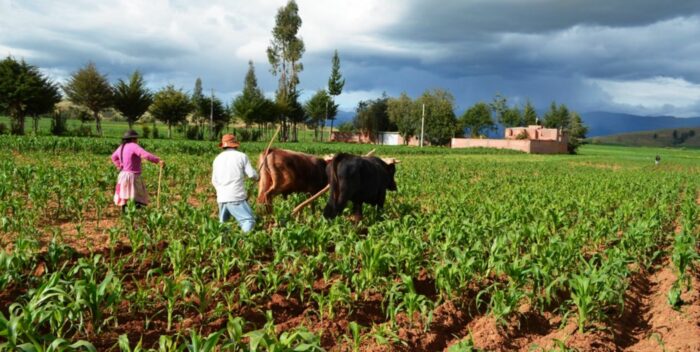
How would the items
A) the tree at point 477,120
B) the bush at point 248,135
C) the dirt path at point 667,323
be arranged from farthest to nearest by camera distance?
the tree at point 477,120 → the bush at point 248,135 → the dirt path at point 667,323

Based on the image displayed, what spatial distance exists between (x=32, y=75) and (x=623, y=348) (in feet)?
150

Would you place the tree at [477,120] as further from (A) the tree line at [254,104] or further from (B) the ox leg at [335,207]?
(B) the ox leg at [335,207]

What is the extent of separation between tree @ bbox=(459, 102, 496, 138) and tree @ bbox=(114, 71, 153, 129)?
61.4 meters

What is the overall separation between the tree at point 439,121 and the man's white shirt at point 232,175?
→ 68.2m

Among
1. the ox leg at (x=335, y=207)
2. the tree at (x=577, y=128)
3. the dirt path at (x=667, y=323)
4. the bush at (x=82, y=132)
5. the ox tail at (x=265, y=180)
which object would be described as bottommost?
the dirt path at (x=667, y=323)

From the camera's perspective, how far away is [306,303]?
5.47 metres

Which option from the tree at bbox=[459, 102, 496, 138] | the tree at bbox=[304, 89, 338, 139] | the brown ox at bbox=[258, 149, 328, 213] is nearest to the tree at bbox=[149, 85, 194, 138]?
the tree at bbox=[304, 89, 338, 139]

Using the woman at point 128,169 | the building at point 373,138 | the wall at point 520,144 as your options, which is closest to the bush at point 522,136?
the wall at point 520,144

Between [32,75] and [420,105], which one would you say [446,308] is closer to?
[32,75]

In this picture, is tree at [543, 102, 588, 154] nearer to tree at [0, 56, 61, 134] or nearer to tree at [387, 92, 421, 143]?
tree at [387, 92, 421, 143]

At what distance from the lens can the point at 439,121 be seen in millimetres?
74062

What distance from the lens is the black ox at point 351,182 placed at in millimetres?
8859

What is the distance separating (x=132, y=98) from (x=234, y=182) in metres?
46.4

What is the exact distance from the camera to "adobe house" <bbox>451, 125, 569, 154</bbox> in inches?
2441
